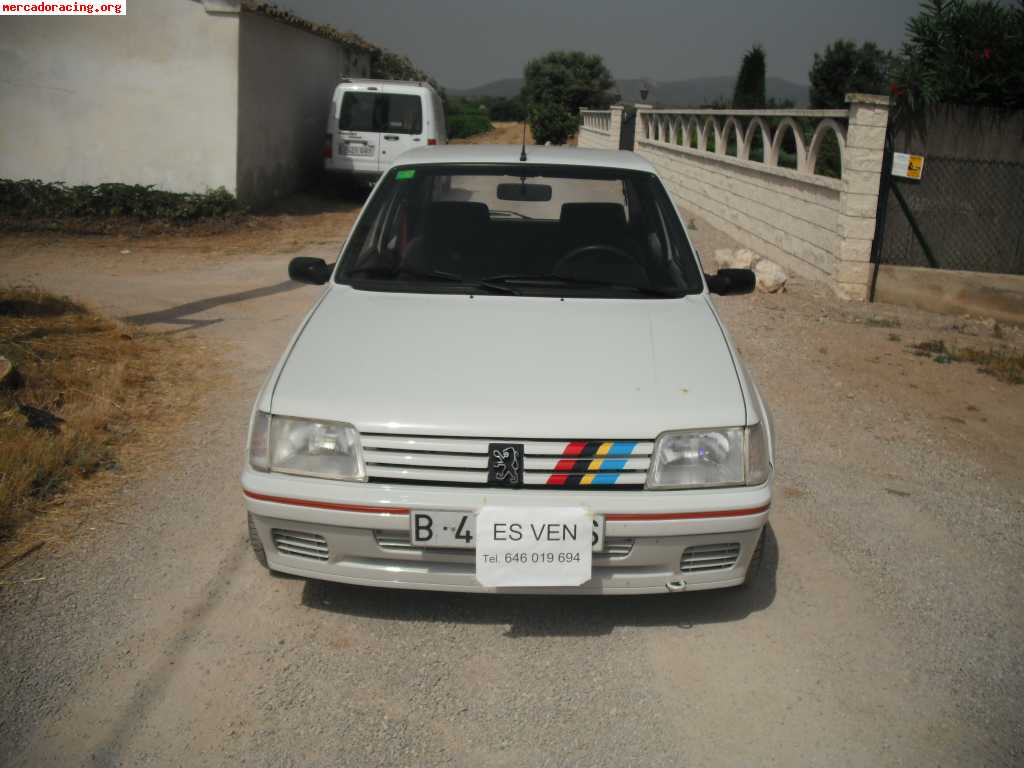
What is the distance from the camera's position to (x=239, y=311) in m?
8.89

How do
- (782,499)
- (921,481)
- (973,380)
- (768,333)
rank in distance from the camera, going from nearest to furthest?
(782,499) → (921,481) → (973,380) → (768,333)

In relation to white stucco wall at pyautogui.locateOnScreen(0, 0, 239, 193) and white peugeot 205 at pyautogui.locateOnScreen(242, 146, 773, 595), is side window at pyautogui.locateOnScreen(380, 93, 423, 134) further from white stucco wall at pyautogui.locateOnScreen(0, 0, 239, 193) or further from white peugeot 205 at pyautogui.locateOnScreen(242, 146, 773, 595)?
white peugeot 205 at pyautogui.locateOnScreen(242, 146, 773, 595)

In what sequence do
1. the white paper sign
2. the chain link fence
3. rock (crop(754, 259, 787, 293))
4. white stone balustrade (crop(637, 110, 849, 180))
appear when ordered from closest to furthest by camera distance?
the white paper sign < the chain link fence < rock (crop(754, 259, 787, 293)) < white stone balustrade (crop(637, 110, 849, 180))

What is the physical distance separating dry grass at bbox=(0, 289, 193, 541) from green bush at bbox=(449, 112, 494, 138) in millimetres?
32160

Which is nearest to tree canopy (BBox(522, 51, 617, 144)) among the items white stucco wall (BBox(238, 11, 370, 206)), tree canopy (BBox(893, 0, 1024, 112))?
white stucco wall (BBox(238, 11, 370, 206))

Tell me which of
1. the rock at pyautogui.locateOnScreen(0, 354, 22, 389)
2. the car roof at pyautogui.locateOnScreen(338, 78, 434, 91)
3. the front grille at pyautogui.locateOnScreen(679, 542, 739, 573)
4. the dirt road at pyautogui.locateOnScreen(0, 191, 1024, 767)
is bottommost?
the dirt road at pyautogui.locateOnScreen(0, 191, 1024, 767)

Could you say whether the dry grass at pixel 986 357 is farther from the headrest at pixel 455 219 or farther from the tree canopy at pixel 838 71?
the tree canopy at pixel 838 71

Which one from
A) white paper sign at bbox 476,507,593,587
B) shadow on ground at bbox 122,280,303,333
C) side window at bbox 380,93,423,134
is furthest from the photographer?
side window at bbox 380,93,423,134

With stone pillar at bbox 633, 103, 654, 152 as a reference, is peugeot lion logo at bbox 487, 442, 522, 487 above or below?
below

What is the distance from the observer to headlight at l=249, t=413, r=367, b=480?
3.10m

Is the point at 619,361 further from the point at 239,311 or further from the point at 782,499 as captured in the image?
the point at 239,311

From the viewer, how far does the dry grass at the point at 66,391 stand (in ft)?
14.6

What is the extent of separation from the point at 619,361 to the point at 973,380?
4818mm

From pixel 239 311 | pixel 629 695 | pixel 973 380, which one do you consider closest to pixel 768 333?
pixel 973 380
